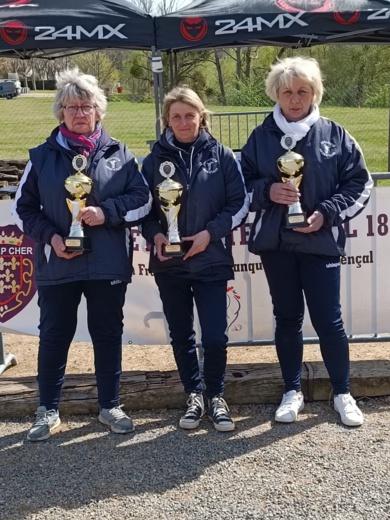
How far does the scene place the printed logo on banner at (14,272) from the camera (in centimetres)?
434

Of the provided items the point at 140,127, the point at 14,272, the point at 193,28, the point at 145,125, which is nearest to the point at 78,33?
the point at 193,28

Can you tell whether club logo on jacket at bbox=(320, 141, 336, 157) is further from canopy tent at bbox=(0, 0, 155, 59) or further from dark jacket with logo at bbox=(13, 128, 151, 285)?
canopy tent at bbox=(0, 0, 155, 59)

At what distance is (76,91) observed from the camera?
338 cm

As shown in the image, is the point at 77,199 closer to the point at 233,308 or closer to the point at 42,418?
the point at 42,418

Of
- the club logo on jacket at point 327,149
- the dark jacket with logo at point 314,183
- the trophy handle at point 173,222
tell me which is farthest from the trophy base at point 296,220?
the trophy handle at point 173,222

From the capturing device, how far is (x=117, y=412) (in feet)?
12.4

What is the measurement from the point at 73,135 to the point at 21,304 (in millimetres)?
1523

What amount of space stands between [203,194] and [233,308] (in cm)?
118

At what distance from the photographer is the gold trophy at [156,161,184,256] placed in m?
3.39

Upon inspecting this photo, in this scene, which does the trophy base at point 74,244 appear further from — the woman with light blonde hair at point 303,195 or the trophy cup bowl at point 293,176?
the trophy cup bowl at point 293,176

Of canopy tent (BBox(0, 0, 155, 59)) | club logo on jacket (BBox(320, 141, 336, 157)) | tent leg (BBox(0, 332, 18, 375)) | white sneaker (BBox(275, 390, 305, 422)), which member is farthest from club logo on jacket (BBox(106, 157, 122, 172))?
canopy tent (BBox(0, 0, 155, 59))

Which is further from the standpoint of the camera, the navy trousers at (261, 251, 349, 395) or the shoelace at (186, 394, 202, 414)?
the shoelace at (186, 394, 202, 414)

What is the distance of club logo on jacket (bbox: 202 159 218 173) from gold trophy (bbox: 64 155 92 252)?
0.60 meters

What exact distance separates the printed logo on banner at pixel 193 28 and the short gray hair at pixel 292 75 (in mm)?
1693
